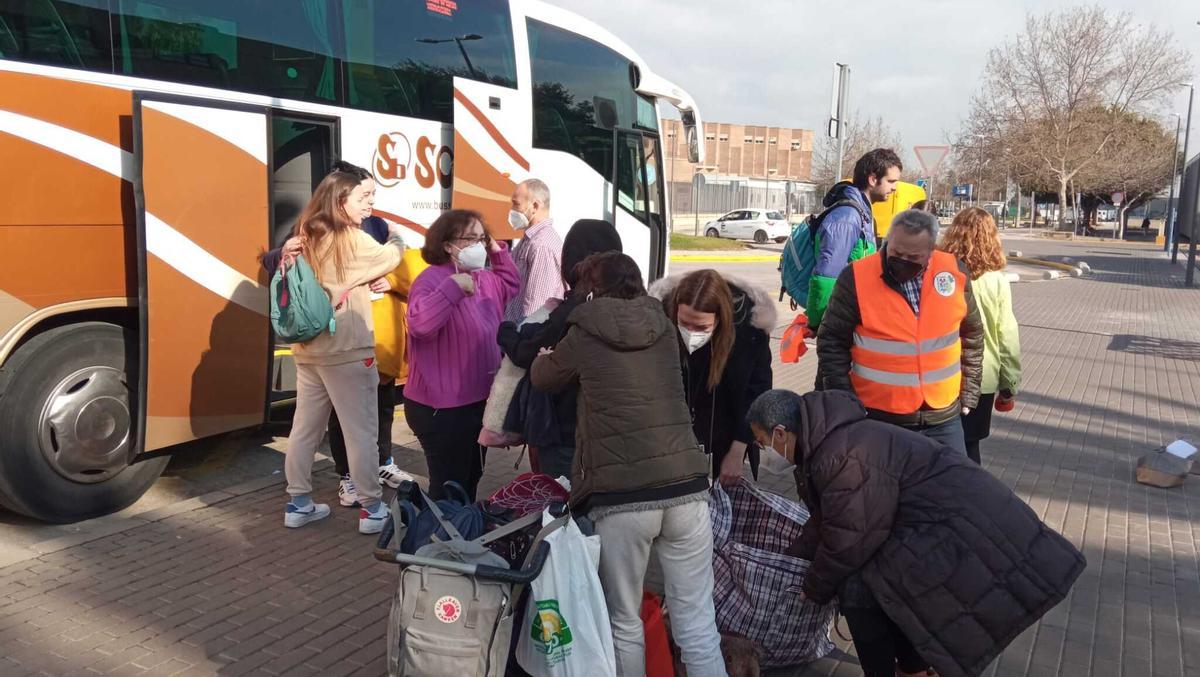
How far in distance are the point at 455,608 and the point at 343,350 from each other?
2188 mm

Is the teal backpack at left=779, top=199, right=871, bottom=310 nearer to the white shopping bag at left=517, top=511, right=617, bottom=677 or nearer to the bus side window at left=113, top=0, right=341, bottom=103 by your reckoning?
the white shopping bag at left=517, top=511, right=617, bottom=677

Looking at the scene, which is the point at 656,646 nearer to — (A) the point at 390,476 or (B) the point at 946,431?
(B) the point at 946,431

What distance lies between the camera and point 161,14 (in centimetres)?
527

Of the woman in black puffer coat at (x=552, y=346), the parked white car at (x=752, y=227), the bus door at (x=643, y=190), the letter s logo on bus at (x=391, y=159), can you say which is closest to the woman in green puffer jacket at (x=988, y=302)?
the woman in black puffer coat at (x=552, y=346)

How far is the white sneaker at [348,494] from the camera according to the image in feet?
17.6

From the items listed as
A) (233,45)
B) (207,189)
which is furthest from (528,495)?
(233,45)

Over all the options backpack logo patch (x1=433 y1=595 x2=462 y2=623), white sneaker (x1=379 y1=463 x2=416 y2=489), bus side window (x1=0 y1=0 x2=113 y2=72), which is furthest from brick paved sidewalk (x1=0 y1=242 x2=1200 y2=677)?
bus side window (x1=0 y1=0 x2=113 y2=72)

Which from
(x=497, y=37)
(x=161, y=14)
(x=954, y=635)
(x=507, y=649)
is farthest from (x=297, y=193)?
(x=954, y=635)

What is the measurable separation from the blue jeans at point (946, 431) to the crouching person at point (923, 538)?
0.96 metres

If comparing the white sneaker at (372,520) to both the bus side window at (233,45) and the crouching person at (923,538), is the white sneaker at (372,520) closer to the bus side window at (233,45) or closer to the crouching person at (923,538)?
the crouching person at (923,538)

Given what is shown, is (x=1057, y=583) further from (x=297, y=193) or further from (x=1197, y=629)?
(x=297, y=193)

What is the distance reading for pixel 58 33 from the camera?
4.76 m

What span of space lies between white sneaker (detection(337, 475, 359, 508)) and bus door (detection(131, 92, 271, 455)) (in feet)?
2.54

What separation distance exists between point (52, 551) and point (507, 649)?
3.05 m
